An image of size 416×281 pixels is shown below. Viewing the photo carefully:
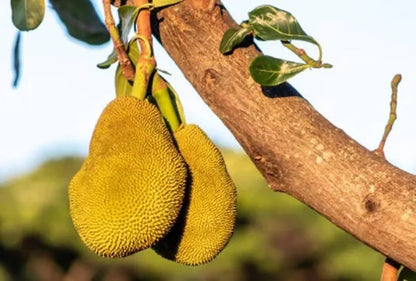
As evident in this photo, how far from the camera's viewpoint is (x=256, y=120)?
0.97 metres

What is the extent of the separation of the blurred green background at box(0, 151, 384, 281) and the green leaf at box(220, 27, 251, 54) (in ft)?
15.0

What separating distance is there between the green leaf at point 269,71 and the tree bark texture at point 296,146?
0.05ft

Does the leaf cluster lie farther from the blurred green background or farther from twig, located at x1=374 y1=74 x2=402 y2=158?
the blurred green background

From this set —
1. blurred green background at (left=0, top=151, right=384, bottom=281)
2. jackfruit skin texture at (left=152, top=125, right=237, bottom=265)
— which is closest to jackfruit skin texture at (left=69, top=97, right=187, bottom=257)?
jackfruit skin texture at (left=152, top=125, right=237, bottom=265)

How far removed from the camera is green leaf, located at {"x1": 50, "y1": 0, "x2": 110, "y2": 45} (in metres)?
1.43

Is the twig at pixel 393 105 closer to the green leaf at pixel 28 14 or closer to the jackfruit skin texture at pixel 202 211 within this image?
the jackfruit skin texture at pixel 202 211

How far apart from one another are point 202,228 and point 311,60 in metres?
0.20

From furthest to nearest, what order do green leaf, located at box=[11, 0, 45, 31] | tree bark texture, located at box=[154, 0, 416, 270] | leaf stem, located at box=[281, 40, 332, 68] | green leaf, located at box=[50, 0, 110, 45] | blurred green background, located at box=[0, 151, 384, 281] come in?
blurred green background, located at box=[0, 151, 384, 281]
green leaf, located at box=[50, 0, 110, 45]
green leaf, located at box=[11, 0, 45, 31]
leaf stem, located at box=[281, 40, 332, 68]
tree bark texture, located at box=[154, 0, 416, 270]

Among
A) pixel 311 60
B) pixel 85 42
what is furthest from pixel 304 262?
pixel 311 60

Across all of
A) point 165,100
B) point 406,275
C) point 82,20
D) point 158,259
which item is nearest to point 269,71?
point 165,100

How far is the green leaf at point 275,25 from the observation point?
1.02m

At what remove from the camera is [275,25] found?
3.39 feet

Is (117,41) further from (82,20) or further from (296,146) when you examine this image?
(82,20)

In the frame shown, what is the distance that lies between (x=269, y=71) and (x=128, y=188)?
0.57ft
